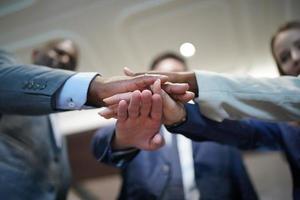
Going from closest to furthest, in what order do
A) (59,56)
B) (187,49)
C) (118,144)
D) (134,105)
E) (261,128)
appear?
(134,105) < (118,144) < (261,128) < (59,56) < (187,49)

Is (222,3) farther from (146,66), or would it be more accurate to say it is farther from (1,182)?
(1,182)

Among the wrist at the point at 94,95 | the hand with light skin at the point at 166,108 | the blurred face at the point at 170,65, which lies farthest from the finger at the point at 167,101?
the blurred face at the point at 170,65

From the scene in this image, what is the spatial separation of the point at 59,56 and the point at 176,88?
0.64 m

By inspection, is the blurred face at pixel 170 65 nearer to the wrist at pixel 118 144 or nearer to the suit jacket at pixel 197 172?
the suit jacket at pixel 197 172

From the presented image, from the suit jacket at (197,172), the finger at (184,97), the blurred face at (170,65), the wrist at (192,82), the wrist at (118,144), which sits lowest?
the suit jacket at (197,172)

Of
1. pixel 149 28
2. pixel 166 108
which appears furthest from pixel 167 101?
pixel 149 28

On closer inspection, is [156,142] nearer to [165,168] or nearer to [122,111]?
[122,111]

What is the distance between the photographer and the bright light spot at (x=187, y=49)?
5.29 feet

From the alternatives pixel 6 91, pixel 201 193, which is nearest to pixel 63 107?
pixel 6 91

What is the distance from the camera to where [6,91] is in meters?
0.70

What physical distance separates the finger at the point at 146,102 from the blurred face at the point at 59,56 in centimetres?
58

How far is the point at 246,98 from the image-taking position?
74 cm

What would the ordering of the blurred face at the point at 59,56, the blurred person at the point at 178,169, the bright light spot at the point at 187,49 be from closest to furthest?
1. the blurred person at the point at 178,169
2. the blurred face at the point at 59,56
3. the bright light spot at the point at 187,49

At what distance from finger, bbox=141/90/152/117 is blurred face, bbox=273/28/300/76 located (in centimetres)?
49
